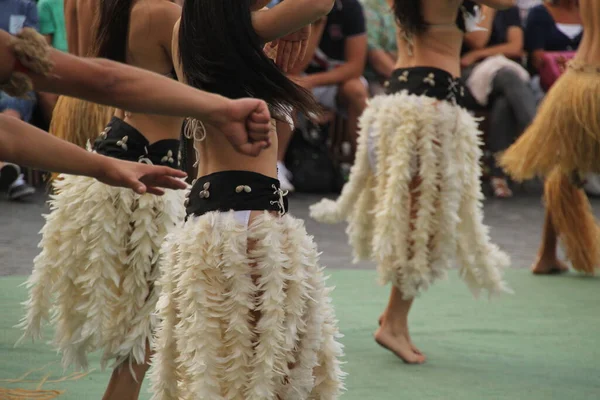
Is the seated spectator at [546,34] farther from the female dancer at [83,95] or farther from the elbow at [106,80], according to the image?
the elbow at [106,80]

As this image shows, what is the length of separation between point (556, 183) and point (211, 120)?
3.94 metres

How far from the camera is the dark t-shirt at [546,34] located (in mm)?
8547

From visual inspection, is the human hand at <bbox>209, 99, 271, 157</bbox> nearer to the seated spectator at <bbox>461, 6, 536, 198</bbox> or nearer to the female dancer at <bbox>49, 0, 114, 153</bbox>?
the female dancer at <bbox>49, 0, 114, 153</bbox>

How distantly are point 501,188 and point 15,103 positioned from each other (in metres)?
4.08

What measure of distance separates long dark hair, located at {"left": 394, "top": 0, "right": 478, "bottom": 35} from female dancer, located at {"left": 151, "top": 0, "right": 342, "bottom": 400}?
5.26ft

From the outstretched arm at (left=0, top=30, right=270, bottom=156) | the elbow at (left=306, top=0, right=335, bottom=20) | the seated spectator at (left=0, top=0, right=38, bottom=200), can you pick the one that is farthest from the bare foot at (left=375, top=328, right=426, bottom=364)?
the seated spectator at (left=0, top=0, right=38, bottom=200)

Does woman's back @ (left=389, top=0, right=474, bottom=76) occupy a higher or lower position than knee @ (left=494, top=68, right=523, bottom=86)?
higher

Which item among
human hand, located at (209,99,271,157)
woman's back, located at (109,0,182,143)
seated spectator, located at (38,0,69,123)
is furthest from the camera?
seated spectator, located at (38,0,69,123)

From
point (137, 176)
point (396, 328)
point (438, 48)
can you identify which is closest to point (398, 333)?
point (396, 328)

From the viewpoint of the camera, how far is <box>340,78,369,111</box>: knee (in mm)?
7918

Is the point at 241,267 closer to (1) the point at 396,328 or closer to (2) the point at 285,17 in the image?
(2) the point at 285,17

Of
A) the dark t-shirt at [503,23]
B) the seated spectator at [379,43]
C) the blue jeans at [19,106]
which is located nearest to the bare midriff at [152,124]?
the blue jeans at [19,106]

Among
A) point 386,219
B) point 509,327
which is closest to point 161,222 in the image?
point 386,219

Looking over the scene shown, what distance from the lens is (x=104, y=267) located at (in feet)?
9.32
